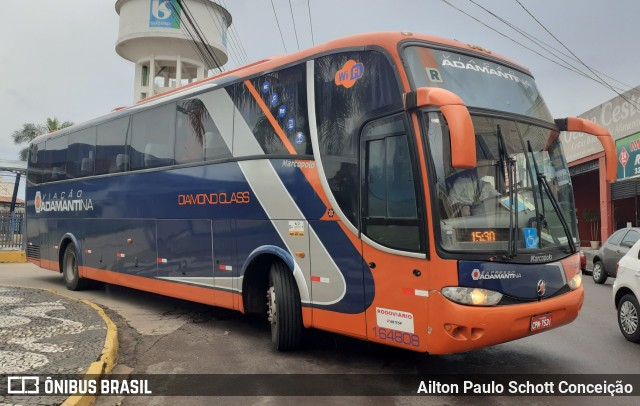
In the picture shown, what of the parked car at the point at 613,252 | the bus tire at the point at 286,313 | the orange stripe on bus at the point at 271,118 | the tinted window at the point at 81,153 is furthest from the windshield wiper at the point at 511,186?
the parked car at the point at 613,252

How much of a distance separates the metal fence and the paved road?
14723 millimetres

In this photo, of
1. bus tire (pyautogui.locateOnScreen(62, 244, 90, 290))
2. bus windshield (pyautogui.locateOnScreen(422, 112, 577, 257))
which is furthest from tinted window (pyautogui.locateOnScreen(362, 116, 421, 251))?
bus tire (pyautogui.locateOnScreen(62, 244, 90, 290))

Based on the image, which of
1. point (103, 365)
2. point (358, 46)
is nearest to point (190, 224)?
point (103, 365)

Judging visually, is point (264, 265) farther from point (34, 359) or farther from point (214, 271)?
point (34, 359)

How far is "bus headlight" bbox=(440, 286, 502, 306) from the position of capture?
4.68 m

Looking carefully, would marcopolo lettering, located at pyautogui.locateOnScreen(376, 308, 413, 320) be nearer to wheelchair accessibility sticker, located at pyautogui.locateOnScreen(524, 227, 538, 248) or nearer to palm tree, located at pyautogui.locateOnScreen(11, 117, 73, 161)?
wheelchair accessibility sticker, located at pyautogui.locateOnScreen(524, 227, 538, 248)

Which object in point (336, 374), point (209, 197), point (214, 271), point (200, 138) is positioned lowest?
point (336, 374)

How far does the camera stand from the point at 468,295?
4688 millimetres

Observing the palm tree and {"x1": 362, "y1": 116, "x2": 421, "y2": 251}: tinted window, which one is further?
the palm tree

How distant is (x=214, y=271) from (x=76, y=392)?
126 inches

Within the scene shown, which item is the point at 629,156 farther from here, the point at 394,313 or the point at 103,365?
the point at 103,365

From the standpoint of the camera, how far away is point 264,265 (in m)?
7.13

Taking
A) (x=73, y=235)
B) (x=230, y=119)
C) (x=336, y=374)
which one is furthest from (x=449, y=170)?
(x=73, y=235)

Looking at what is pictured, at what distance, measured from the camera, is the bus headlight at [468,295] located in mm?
4676
